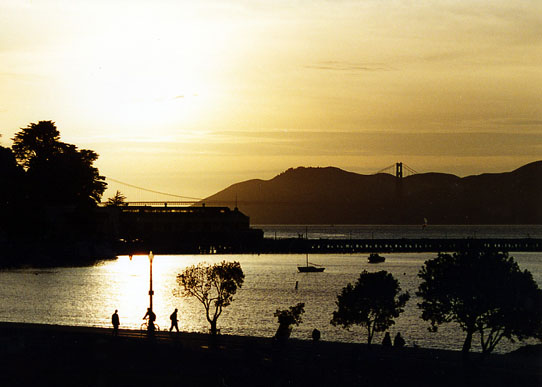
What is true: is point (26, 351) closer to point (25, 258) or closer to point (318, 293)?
point (318, 293)

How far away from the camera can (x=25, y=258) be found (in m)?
189

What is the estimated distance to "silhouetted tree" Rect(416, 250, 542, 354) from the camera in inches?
2254

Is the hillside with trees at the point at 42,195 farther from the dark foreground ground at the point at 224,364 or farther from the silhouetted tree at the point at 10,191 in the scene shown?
the dark foreground ground at the point at 224,364

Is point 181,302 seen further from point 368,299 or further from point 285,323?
point 285,323

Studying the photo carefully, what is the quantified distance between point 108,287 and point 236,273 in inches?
3456

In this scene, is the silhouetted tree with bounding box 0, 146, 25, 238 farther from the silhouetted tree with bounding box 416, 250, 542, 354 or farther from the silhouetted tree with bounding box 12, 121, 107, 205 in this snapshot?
the silhouetted tree with bounding box 416, 250, 542, 354

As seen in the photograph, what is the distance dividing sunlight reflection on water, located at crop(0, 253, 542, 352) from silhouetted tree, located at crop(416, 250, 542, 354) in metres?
23.8

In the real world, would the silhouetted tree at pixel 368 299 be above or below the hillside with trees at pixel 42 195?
below

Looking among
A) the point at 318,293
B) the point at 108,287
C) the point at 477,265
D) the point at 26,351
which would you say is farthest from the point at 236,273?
the point at 108,287

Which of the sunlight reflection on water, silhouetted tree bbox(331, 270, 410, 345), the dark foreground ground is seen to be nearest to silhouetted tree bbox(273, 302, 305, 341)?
the dark foreground ground

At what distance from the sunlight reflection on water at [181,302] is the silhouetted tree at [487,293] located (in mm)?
23792

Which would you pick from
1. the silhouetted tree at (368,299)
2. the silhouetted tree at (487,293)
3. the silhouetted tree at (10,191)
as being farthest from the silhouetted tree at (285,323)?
the silhouetted tree at (10,191)

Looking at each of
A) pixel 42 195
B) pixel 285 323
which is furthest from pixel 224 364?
pixel 42 195

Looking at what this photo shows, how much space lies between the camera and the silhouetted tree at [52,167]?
18275cm
